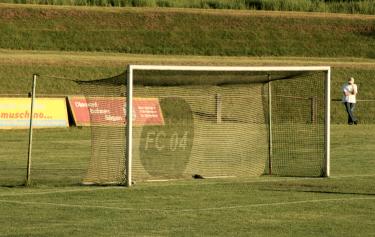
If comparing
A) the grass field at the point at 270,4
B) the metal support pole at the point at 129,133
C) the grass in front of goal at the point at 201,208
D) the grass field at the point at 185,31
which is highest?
the grass field at the point at 270,4

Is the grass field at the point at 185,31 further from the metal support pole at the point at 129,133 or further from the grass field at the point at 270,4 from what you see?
the metal support pole at the point at 129,133

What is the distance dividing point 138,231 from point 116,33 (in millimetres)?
52569

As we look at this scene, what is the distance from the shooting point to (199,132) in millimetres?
22594

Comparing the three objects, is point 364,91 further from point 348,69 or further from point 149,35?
point 149,35

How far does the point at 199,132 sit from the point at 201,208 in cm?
647

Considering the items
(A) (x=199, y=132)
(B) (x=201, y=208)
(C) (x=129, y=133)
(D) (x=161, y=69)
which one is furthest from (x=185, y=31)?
(B) (x=201, y=208)

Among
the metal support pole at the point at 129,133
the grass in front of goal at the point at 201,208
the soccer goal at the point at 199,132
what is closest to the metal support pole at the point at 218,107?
the soccer goal at the point at 199,132

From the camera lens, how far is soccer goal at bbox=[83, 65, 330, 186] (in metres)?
20.0

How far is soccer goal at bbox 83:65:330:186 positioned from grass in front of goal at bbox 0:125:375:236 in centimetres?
68

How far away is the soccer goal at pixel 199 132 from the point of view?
788 inches

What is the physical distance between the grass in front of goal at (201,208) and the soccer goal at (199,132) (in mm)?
681

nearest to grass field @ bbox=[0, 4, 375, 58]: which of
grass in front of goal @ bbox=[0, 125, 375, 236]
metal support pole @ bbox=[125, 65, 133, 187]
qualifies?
metal support pole @ bbox=[125, 65, 133, 187]

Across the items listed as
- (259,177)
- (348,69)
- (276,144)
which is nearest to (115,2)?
(348,69)

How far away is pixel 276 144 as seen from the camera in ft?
85.3
